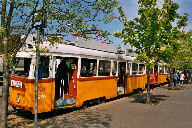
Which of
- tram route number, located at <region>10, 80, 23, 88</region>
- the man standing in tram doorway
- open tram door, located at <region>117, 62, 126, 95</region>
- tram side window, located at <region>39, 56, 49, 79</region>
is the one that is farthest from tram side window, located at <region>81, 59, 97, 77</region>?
open tram door, located at <region>117, 62, 126, 95</region>

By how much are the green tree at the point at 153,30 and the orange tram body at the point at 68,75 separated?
1541 mm

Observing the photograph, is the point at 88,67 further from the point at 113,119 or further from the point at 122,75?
the point at 122,75

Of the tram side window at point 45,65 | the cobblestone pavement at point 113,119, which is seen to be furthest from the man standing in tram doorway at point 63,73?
the tram side window at point 45,65

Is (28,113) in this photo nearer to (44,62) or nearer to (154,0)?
(44,62)

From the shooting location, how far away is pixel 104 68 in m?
10.5

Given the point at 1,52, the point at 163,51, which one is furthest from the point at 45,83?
the point at 163,51

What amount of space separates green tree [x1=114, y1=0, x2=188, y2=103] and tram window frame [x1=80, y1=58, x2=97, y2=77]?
8.91 ft

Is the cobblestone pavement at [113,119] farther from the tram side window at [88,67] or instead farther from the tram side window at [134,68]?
the tram side window at [134,68]

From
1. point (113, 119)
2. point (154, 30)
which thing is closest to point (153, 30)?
point (154, 30)

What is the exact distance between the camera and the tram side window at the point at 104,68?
33.1 feet

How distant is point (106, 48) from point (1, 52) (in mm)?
6729

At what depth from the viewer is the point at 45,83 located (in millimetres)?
7250

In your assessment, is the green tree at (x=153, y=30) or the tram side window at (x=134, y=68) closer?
the green tree at (x=153, y=30)

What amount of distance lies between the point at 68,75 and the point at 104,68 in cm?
239
